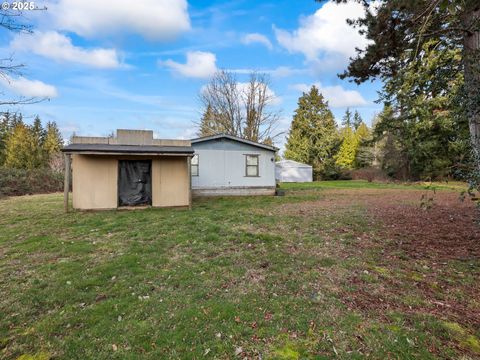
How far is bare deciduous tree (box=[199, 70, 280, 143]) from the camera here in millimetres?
28188

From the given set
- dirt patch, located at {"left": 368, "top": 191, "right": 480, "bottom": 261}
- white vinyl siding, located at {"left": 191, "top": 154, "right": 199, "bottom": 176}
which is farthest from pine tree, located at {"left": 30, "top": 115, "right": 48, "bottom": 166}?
dirt patch, located at {"left": 368, "top": 191, "right": 480, "bottom": 261}

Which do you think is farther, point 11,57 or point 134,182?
point 134,182

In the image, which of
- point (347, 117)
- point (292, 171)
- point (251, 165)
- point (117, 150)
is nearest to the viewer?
point (117, 150)

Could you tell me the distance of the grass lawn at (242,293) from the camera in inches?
106

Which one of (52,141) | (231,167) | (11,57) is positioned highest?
(52,141)

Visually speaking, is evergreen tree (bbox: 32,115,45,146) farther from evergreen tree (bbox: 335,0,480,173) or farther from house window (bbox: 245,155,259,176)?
evergreen tree (bbox: 335,0,480,173)

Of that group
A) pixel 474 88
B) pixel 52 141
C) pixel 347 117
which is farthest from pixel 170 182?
pixel 347 117

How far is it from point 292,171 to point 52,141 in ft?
98.9

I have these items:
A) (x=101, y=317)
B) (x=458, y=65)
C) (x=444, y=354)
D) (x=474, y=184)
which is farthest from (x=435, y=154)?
(x=101, y=317)

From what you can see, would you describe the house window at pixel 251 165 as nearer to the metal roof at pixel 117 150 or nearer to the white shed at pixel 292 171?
the metal roof at pixel 117 150

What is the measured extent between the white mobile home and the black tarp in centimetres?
357

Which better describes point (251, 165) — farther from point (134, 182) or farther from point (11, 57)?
point (11, 57)

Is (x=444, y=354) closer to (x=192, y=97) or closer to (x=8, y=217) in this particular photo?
(x=8, y=217)

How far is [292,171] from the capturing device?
1243 inches
